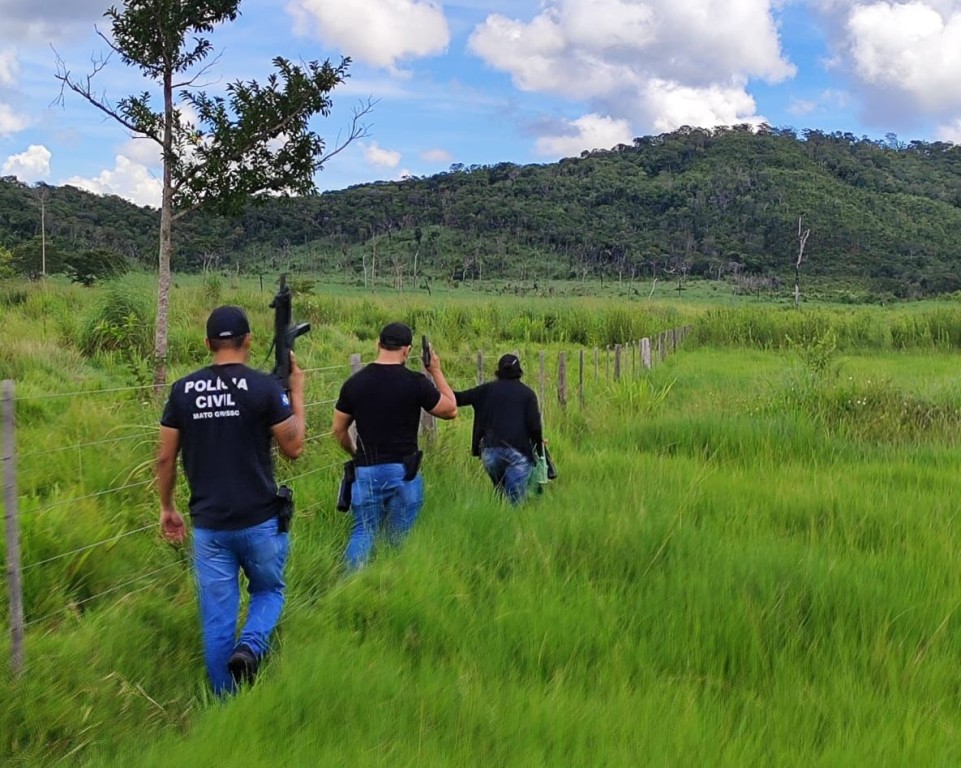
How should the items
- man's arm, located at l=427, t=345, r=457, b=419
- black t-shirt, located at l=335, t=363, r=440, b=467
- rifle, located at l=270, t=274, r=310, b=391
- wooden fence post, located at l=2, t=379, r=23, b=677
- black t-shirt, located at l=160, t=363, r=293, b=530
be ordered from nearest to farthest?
wooden fence post, located at l=2, t=379, r=23, b=677
black t-shirt, located at l=160, t=363, r=293, b=530
rifle, located at l=270, t=274, r=310, b=391
black t-shirt, located at l=335, t=363, r=440, b=467
man's arm, located at l=427, t=345, r=457, b=419

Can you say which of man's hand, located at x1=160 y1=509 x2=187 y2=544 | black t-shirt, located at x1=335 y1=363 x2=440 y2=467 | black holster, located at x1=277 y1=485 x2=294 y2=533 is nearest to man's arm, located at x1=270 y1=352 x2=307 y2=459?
black holster, located at x1=277 y1=485 x2=294 y2=533

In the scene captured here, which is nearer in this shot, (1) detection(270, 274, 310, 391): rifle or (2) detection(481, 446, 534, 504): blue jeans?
(1) detection(270, 274, 310, 391): rifle

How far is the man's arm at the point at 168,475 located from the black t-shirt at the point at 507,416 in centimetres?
307

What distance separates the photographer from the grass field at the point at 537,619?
10.1 ft

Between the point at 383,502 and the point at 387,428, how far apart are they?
1.74ft

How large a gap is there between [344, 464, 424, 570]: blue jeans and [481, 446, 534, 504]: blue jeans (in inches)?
50.3

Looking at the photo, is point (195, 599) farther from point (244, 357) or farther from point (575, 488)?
point (575, 488)

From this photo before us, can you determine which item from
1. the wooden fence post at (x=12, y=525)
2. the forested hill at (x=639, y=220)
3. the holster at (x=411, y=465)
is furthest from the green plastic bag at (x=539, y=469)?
the forested hill at (x=639, y=220)

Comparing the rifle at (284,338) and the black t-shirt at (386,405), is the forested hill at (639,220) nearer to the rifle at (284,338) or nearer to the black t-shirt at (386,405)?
the black t-shirt at (386,405)

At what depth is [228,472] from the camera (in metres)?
3.83

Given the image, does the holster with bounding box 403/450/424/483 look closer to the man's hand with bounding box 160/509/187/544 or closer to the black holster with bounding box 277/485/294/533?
the black holster with bounding box 277/485/294/533

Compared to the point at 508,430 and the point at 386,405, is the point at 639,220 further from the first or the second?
the point at 386,405

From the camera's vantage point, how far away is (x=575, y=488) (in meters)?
6.77

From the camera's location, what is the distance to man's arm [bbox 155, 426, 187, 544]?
153 inches
